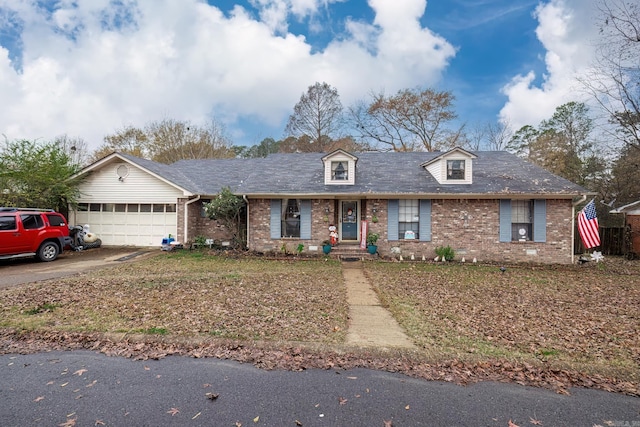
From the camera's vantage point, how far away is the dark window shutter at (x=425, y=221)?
12.9 metres

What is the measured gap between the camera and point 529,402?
2.99 m

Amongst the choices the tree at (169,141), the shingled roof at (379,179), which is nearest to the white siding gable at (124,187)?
the shingled roof at (379,179)

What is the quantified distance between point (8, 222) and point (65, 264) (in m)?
2.13

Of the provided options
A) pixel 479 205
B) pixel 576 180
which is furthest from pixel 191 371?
pixel 576 180

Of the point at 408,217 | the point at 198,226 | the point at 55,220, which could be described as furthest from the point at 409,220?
the point at 55,220

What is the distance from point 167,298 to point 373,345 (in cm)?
463

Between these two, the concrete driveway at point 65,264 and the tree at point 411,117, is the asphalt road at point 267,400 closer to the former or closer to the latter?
the concrete driveway at point 65,264

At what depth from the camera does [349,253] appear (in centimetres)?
1288

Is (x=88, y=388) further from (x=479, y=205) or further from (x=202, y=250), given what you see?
(x=479, y=205)

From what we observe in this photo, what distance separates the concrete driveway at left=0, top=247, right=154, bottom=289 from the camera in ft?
28.5

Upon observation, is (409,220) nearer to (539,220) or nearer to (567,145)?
(539,220)

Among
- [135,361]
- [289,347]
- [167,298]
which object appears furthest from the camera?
[167,298]

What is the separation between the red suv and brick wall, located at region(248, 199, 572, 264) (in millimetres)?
8242

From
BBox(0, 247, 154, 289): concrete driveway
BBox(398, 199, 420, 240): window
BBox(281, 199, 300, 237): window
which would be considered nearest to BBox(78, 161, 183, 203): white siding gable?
BBox(0, 247, 154, 289): concrete driveway
